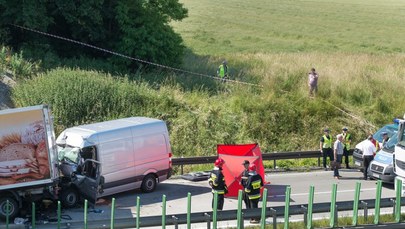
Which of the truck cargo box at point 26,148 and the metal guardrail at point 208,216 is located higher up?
the truck cargo box at point 26,148

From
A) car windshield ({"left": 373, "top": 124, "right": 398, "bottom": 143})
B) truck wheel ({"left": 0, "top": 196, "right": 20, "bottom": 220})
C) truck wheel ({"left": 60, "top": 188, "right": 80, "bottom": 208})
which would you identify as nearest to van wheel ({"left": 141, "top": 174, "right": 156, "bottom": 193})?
truck wheel ({"left": 60, "top": 188, "right": 80, "bottom": 208})

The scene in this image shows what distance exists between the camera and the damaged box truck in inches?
720

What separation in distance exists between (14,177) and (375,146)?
A: 11.8m

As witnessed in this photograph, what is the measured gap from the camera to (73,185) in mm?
19359

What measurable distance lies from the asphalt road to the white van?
1.34 ft

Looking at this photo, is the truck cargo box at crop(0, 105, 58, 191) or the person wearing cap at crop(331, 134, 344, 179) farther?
the person wearing cap at crop(331, 134, 344, 179)

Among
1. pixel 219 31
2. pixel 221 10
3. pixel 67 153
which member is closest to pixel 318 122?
pixel 67 153

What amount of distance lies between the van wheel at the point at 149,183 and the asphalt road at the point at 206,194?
0.17 metres

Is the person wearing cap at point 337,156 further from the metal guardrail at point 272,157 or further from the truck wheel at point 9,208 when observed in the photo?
the truck wheel at point 9,208

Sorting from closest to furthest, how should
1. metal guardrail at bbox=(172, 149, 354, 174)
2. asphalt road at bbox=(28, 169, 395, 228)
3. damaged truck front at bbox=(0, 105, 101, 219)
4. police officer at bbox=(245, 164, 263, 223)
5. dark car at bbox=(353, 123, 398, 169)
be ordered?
police officer at bbox=(245, 164, 263, 223)
damaged truck front at bbox=(0, 105, 101, 219)
asphalt road at bbox=(28, 169, 395, 228)
metal guardrail at bbox=(172, 149, 354, 174)
dark car at bbox=(353, 123, 398, 169)

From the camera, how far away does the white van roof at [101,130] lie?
20.0 metres

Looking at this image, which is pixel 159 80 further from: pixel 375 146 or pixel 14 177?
pixel 14 177

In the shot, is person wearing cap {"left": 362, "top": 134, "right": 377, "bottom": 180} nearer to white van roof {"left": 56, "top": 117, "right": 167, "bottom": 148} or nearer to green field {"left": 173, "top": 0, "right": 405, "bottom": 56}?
white van roof {"left": 56, "top": 117, "right": 167, "bottom": 148}

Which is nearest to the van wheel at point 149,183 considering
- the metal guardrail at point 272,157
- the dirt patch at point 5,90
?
the metal guardrail at point 272,157
